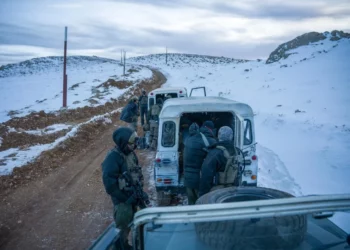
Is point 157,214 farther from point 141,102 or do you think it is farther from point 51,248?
point 141,102

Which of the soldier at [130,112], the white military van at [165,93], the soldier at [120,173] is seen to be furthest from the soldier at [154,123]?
the soldier at [120,173]

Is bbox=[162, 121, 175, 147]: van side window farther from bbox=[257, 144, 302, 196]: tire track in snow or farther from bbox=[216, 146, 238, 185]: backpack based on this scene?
bbox=[257, 144, 302, 196]: tire track in snow

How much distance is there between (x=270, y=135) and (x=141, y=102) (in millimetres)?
5763

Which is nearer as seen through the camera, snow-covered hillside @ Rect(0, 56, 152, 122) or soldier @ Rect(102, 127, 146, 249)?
soldier @ Rect(102, 127, 146, 249)

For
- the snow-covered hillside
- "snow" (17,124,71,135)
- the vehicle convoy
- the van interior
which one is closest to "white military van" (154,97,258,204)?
the van interior

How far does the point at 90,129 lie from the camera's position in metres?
13.7

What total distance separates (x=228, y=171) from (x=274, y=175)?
4.10 meters

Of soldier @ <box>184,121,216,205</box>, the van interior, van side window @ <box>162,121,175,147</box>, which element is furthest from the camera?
the van interior

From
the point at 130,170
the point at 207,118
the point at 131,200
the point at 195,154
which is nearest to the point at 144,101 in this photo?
the point at 207,118

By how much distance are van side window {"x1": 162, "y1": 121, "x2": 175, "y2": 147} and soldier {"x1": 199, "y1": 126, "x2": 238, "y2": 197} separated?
70.1 inches

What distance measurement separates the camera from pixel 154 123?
32.0 feet

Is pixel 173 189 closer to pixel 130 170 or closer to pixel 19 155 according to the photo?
pixel 130 170

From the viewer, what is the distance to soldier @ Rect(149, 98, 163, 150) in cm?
977

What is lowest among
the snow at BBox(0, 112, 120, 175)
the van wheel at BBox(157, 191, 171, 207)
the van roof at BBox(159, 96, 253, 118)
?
the van wheel at BBox(157, 191, 171, 207)
